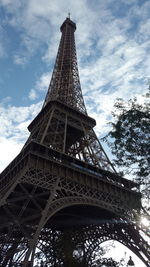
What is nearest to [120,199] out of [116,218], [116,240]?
[116,218]

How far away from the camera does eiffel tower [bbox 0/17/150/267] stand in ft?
66.5

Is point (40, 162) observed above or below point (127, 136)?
above

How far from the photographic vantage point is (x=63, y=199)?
21.7 m

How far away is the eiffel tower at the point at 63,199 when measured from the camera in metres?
20.3

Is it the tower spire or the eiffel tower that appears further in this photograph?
the tower spire

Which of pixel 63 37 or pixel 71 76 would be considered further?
pixel 63 37

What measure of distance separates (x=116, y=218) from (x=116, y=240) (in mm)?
2028

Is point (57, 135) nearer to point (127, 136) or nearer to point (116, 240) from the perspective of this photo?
point (116, 240)

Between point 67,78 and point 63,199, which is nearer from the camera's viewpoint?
point 63,199

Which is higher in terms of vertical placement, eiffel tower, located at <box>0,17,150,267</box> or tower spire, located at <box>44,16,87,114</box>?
tower spire, located at <box>44,16,87,114</box>

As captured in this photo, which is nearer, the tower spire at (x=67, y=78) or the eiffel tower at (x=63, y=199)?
the eiffel tower at (x=63, y=199)

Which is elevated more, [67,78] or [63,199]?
[67,78]

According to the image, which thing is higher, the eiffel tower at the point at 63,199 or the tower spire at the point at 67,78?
the tower spire at the point at 67,78

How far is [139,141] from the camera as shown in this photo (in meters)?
13.8
